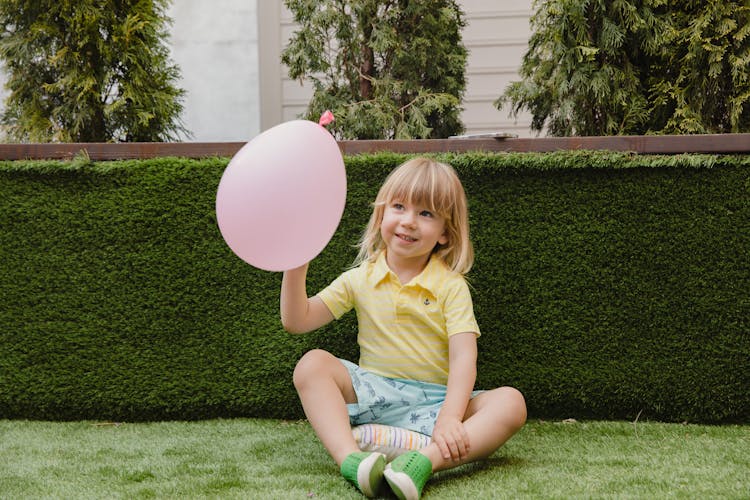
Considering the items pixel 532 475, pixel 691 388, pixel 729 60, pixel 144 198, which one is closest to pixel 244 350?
pixel 144 198

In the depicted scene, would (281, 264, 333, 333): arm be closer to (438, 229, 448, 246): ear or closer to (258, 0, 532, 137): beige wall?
(438, 229, 448, 246): ear

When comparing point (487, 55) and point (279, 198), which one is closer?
point (279, 198)

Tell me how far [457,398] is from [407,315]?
0.32 m

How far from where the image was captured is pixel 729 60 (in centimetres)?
271

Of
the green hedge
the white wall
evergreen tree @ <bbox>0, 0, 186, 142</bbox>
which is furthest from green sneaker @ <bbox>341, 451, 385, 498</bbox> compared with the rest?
the white wall

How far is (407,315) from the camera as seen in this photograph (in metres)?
2.05

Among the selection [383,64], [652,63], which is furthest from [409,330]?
[383,64]

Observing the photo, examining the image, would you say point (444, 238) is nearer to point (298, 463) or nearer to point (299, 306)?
point (299, 306)

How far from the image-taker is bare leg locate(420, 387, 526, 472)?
1.77 meters

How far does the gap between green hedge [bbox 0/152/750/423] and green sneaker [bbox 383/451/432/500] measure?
812 millimetres

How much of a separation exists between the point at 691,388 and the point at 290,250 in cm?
150

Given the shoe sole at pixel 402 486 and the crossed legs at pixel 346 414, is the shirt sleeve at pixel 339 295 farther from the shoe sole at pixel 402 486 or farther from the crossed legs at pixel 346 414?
the shoe sole at pixel 402 486

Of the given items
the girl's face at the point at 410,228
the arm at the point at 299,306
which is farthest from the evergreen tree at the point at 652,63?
the arm at the point at 299,306

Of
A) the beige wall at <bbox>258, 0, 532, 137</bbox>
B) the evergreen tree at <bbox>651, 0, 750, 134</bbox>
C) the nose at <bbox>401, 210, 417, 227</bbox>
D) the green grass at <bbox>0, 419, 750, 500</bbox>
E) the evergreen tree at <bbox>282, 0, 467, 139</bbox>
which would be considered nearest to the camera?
the green grass at <bbox>0, 419, 750, 500</bbox>
